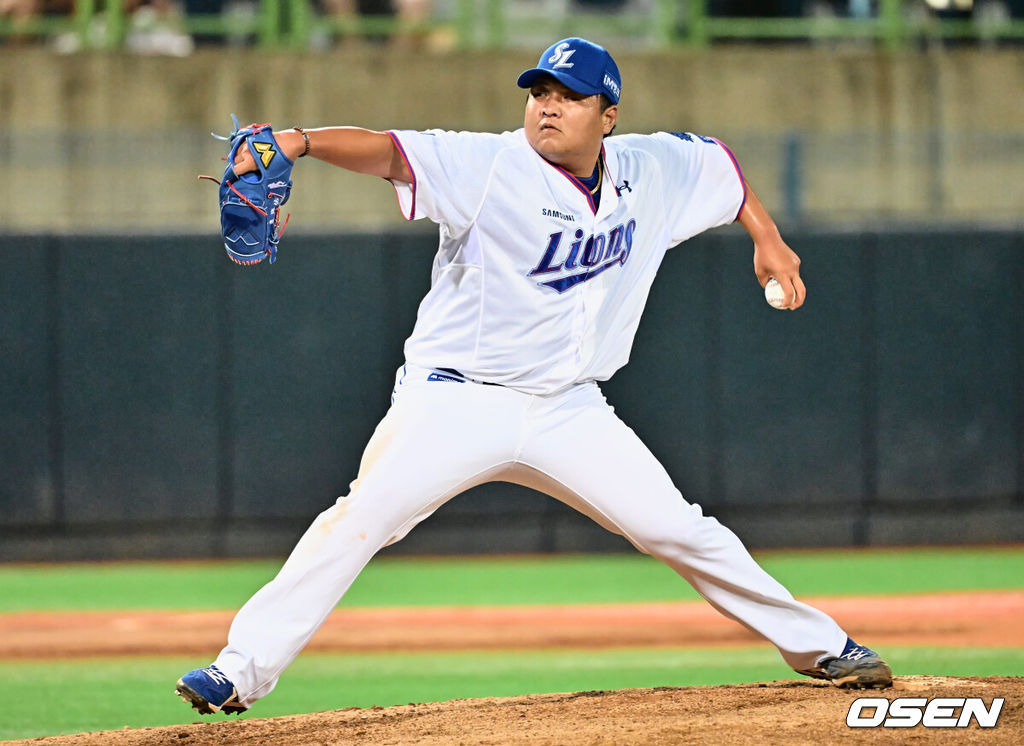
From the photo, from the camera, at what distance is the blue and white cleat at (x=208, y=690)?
4.00 meters

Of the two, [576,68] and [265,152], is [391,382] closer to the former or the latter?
[576,68]

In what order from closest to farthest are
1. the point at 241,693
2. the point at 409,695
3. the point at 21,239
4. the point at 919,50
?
1. the point at 241,693
2. the point at 409,695
3. the point at 21,239
4. the point at 919,50

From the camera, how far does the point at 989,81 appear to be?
1203 cm

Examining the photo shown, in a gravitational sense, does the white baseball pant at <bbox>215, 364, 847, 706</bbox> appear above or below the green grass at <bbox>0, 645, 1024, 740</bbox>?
above

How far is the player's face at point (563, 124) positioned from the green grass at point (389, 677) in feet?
7.40

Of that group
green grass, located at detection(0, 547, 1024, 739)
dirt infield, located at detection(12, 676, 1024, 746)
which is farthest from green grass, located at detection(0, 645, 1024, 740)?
dirt infield, located at detection(12, 676, 1024, 746)

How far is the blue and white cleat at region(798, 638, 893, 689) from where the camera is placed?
15.1 feet

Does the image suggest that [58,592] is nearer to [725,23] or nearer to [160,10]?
[160,10]

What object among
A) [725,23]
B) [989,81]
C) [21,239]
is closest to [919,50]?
[989,81]

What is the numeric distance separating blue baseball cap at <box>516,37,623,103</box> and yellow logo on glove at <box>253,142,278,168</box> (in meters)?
0.84

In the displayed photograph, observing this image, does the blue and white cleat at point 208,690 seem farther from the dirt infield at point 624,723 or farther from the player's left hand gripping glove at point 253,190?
the player's left hand gripping glove at point 253,190

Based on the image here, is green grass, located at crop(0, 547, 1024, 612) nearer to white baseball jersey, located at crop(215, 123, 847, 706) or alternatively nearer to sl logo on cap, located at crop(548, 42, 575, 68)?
Answer: white baseball jersey, located at crop(215, 123, 847, 706)

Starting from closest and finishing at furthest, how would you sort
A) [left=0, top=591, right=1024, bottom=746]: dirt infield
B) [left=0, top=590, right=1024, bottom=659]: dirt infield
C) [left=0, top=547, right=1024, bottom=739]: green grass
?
[left=0, top=591, right=1024, bottom=746]: dirt infield → [left=0, top=547, right=1024, bottom=739]: green grass → [left=0, top=590, right=1024, bottom=659]: dirt infield

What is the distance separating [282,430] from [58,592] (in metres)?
1.72
